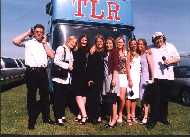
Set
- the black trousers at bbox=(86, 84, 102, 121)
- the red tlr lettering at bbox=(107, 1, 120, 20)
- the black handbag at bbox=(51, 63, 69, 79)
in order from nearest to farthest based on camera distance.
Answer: the black handbag at bbox=(51, 63, 69, 79) → the black trousers at bbox=(86, 84, 102, 121) → the red tlr lettering at bbox=(107, 1, 120, 20)

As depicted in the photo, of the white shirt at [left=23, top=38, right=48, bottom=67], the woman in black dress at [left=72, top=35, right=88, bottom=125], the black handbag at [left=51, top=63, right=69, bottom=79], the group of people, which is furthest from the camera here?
the woman in black dress at [left=72, top=35, right=88, bottom=125]

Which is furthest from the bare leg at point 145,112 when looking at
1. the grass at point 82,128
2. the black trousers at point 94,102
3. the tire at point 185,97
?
the tire at point 185,97

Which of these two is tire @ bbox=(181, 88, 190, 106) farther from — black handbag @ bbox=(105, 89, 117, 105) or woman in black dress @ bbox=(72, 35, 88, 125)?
woman in black dress @ bbox=(72, 35, 88, 125)

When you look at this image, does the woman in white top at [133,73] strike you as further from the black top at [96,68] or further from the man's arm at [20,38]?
the man's arm at [20,38]

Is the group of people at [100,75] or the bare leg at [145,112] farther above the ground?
the group of people at [100,75]

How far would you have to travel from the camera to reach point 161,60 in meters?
8.88

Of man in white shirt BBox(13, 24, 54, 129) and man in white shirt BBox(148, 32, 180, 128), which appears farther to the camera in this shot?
man in white shirt BBox(148, 32, 180, 128)

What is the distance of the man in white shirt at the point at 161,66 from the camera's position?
346 inches

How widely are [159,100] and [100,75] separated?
1.46 meters

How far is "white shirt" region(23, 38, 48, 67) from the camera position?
25.7 ft

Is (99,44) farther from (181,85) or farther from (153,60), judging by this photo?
(181,85)

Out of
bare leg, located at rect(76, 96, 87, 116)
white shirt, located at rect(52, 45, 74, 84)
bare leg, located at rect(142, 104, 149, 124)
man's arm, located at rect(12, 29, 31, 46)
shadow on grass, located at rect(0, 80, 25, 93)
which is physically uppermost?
man's arm, located at rect(12, 29, 31, 46)

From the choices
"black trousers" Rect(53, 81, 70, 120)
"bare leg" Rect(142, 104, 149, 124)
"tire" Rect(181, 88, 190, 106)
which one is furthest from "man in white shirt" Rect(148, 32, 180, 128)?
"tire" Rect(181, 88, 190, 106)

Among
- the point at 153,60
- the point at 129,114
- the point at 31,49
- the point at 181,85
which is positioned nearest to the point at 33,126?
the point at 31,49
